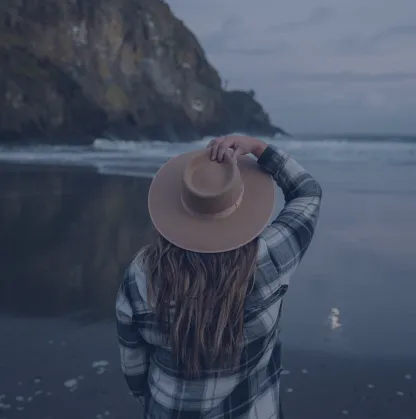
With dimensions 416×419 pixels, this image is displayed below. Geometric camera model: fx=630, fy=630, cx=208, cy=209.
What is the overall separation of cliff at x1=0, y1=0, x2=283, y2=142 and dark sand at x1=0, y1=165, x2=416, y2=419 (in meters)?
25.7

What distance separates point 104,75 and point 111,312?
4113 centimetres

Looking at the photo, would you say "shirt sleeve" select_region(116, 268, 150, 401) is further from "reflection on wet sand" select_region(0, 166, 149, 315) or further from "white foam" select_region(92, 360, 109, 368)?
"reflection on wet sand" select_region(0, 166, 149, 315)

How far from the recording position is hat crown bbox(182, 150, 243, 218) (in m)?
1.56

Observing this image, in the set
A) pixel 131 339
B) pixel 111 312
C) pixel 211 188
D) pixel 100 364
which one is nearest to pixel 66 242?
pixel 111 312

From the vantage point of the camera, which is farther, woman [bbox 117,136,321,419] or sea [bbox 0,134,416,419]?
sea [bbox 0,134,416,419]

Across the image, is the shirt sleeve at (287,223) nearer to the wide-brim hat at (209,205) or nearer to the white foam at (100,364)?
the wide-brim hat at (209,205)

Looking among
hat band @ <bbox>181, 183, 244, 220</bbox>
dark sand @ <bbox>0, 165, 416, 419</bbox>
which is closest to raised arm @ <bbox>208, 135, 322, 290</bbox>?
hat band @ <bbox>181, 183, 244, 220</bbox>

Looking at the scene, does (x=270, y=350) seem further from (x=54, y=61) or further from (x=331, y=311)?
(x=54, y=61)

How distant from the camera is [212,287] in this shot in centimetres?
154

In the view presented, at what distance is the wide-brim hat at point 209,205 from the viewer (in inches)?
60.9

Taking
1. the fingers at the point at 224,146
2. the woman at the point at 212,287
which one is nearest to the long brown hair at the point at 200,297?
the woman at the point at 212,287

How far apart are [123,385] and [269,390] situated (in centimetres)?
225

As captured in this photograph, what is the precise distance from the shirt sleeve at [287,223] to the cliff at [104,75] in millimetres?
31836

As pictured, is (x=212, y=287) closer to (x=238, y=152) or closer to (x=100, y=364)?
(x=238, y=152)
